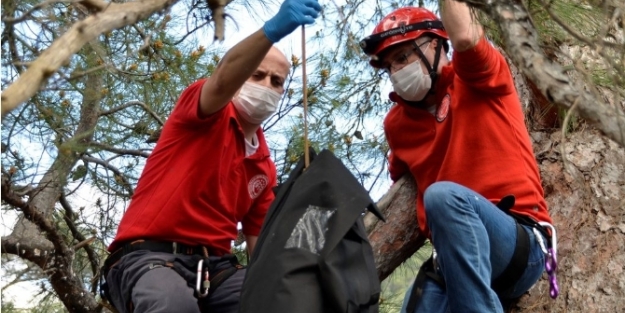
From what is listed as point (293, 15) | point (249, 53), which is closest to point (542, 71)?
point (293, 15)

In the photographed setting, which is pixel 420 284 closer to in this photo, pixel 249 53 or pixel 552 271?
pixel 552 271

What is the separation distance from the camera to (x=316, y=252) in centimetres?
250

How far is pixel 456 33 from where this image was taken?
285cm

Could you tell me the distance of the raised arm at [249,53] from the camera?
105 inches

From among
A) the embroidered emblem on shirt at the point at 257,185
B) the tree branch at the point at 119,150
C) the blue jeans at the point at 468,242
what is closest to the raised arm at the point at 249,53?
the embroidered emblem on shirt at the point at 257,185

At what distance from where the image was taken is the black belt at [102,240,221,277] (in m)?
2.95

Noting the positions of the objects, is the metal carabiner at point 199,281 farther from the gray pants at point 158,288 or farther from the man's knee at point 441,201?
the man's knee at point 441,201

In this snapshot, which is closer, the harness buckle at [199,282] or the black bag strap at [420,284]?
the harness buckle at [199,282]

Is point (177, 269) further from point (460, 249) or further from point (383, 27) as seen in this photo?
point (383, 27)

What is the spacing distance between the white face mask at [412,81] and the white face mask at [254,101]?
397 millimetres

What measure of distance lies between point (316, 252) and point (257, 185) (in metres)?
0.71

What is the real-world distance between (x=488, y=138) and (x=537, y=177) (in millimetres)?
209

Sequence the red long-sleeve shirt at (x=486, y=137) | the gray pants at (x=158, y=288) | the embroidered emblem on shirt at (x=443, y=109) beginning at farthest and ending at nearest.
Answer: the embroidered emblem on shirt at (x=443, y=109) < the red long-sleeve shirt at (x=486, y=137) < the gray pants at (x=158, y=288)

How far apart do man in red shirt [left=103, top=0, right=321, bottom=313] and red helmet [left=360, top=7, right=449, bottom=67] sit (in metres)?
0.30
